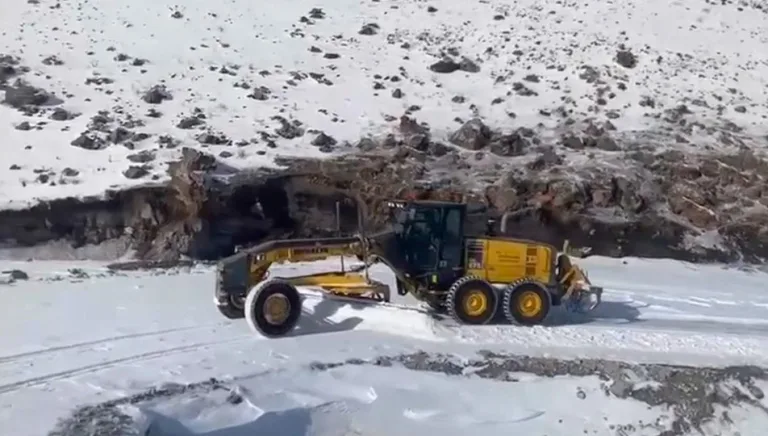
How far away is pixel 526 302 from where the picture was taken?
15.3 metres

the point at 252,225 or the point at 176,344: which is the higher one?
the point at 252,225

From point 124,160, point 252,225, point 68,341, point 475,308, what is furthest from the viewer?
point 124,160

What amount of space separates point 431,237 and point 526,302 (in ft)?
5.19

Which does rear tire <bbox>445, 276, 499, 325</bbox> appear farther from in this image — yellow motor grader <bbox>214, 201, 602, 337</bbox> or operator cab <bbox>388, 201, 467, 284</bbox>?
operator cab <bbox>388, 201, 467, 284</bbox>

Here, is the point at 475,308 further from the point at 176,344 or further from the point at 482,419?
the point at 176,344

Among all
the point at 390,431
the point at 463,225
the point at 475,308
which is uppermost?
the point at 463,225

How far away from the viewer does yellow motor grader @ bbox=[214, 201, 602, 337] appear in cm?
1458

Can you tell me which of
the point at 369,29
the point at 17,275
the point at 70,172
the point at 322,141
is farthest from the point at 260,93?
the point at 17,275

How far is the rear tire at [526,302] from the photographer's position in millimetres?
15219

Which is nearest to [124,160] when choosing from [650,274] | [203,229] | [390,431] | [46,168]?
[46,168]

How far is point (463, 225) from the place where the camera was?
50.7 ft

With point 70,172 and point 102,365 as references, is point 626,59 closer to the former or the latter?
point 70,172

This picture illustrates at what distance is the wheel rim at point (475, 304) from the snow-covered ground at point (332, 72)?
911 cm

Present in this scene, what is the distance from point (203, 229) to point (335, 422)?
8847 millimetres
